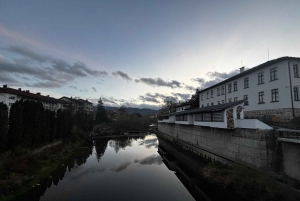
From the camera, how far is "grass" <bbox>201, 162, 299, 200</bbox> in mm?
9812

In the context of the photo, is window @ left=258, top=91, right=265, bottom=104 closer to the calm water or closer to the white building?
the white building

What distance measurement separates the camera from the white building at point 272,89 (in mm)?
17953

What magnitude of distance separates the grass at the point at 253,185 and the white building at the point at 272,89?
10767mm

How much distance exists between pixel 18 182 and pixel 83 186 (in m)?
4.89

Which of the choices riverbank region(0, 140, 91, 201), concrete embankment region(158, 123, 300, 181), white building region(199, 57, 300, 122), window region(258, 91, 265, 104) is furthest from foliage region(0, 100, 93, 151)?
window region(258, 91, 265, 104)

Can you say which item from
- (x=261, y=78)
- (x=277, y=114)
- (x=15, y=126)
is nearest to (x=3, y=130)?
(x=15, y=126)

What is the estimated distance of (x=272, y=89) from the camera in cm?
1975

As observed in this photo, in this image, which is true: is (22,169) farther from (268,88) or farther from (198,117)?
(268,88)

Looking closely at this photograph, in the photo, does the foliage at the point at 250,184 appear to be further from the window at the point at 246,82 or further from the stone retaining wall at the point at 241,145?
the window at the point at 246,82

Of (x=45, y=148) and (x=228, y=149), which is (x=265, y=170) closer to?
(x=228, y=149)

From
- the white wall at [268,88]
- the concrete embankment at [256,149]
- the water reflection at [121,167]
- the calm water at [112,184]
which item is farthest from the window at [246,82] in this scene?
the water reflection at [121,167]

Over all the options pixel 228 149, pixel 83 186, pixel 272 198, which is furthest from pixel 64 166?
pixel 272 198

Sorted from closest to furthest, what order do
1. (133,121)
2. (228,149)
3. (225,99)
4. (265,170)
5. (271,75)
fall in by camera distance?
1. (265,170)
2. (228,149)
3. (271,75)
4. (225,99)
5. (133,121)

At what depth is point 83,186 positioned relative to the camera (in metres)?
14.6
